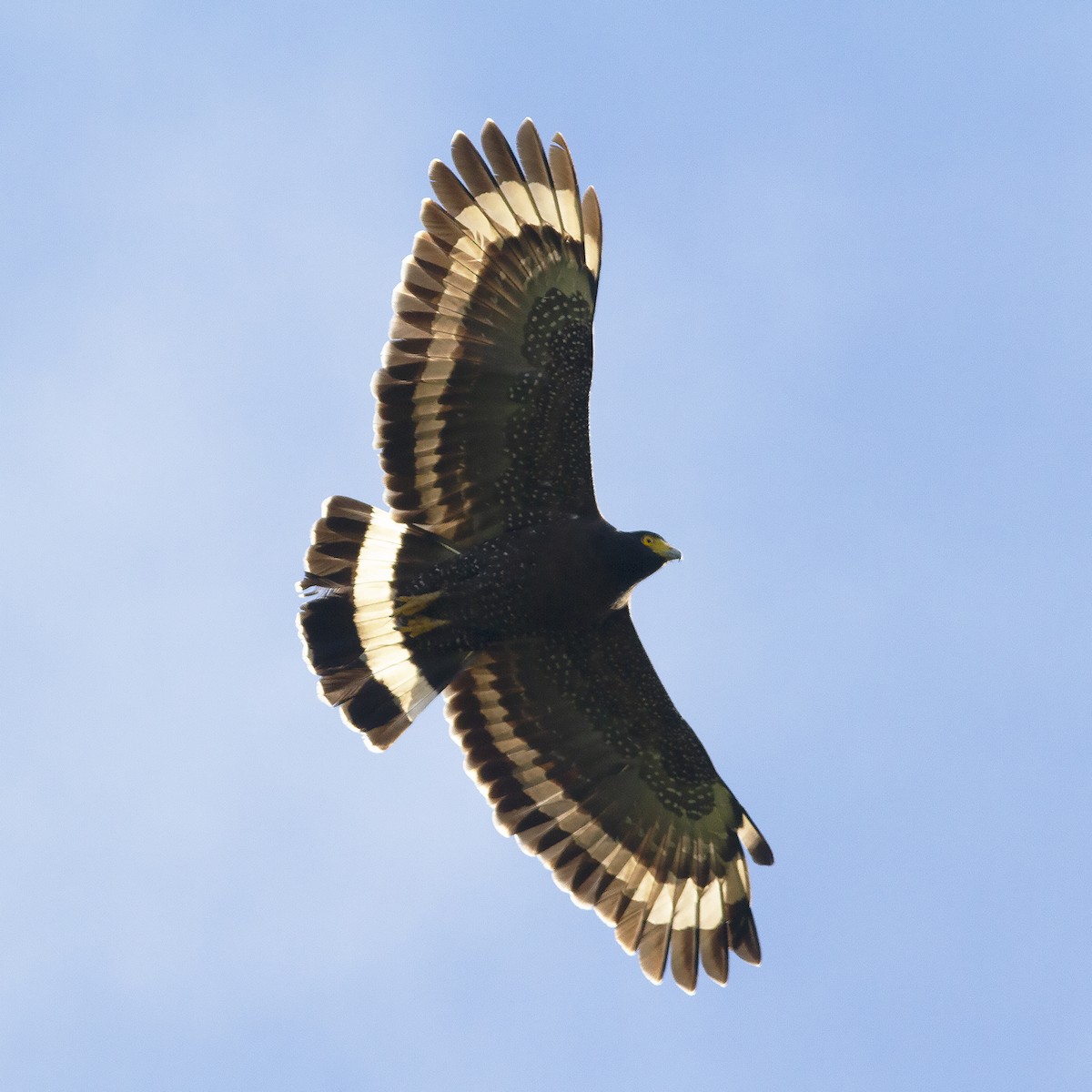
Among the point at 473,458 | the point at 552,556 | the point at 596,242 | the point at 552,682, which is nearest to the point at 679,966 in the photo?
the point at 552,682

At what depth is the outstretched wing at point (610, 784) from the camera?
15.8 meters

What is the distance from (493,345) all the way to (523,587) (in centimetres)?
203

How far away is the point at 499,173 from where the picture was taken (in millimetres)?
15078

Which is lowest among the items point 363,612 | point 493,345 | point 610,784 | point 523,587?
point 610,784

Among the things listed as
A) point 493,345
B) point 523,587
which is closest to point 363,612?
point 523,587

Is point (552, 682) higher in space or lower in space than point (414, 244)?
lower

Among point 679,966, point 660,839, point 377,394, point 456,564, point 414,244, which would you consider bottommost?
point 679,966

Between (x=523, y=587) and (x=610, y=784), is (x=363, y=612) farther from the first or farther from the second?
(x=610, y=784)

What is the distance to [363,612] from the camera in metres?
15.5

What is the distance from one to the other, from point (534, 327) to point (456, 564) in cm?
208

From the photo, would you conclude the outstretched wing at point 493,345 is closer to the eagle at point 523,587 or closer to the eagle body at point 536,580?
the eagle at point 523,587

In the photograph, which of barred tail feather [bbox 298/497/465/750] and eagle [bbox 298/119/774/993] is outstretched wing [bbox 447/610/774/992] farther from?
barred tail feather [bbox 298/497/465/750]

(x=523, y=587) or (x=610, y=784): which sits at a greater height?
(x=523, y=587)

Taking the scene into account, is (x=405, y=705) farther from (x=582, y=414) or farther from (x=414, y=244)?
(x=414, y=244)
